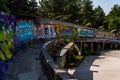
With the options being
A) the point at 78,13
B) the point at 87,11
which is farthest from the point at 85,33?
the point at 87,11

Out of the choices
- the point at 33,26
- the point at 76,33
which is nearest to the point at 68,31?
the point at 76,33

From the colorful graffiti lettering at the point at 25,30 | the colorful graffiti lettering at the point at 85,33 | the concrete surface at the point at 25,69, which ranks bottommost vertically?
the colorful graffiti lettering at the point at 85,33

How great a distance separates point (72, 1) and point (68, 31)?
38888mm

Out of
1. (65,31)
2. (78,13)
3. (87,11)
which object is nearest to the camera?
(65,31)

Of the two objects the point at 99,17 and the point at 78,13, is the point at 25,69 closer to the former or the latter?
the point at 78,13

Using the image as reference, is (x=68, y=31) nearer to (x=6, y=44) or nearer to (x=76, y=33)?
(x=76, y=33)

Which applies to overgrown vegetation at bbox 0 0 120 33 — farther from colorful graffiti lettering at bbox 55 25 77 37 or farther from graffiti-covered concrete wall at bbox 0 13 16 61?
graffiti-covered concrete wall at bbox 0 13 16 61

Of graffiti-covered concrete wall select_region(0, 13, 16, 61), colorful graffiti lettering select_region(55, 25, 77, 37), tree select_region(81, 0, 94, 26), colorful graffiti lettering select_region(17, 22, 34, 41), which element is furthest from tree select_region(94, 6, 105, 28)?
graffiti-covered concrete wall select_region(0, 13, 16, 61)

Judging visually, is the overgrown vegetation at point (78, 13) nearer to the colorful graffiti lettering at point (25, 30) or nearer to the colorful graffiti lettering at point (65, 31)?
the colorful graffiti lettering at point (65, 31)

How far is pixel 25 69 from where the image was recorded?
19.3 meters

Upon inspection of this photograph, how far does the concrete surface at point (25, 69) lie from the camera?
17.3m

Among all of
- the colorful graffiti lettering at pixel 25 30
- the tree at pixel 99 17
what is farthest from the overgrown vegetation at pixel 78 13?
the colorful graffiti lettering at pixel 25 30

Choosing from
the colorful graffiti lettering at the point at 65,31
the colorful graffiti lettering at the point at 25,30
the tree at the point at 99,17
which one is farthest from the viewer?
the tree at the point at 99,17

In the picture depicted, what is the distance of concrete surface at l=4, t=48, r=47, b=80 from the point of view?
1729 centimetres
